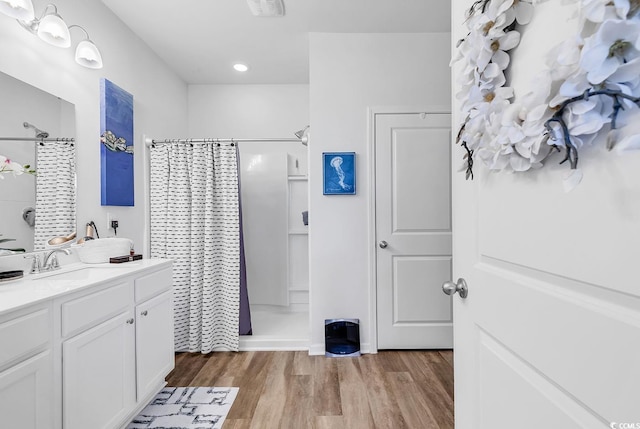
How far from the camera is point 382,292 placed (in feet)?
8.36

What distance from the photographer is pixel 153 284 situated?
181cm

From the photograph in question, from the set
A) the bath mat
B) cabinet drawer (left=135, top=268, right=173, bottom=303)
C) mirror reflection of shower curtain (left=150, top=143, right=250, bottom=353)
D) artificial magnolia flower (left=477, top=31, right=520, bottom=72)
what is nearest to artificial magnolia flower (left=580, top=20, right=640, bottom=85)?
artificial magnolia flower (left=477, top=31, right=520, bottom=72)

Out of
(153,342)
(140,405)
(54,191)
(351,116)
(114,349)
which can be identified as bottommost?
(140,405)

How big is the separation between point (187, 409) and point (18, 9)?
2.28m

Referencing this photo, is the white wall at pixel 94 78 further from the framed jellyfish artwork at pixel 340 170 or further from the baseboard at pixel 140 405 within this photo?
the framed jellyfish artwork at pixel 340 170

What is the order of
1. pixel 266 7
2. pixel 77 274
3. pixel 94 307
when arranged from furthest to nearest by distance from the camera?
pixel 266 7
pixel 77 274
pixel 94 307

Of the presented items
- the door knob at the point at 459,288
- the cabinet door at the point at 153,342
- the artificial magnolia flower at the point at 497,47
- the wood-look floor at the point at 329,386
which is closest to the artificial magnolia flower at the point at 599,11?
the artificial magnolia flower at the point at 497,47

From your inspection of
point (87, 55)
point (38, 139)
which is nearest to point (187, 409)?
point (38, 139)

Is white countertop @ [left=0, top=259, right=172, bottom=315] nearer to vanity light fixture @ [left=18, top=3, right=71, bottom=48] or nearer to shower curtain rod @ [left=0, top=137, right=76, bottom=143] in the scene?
shower curtain rod @ [left=0, top=137, right=76, bottom=143]

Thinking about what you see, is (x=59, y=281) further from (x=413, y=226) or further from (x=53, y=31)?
(x=413, y=226)

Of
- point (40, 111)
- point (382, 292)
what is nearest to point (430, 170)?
point (382, 292)

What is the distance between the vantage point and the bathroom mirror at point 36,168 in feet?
4.96

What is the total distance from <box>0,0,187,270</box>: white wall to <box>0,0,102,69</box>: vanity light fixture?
0.20 ft

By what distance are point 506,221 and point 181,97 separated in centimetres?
351
